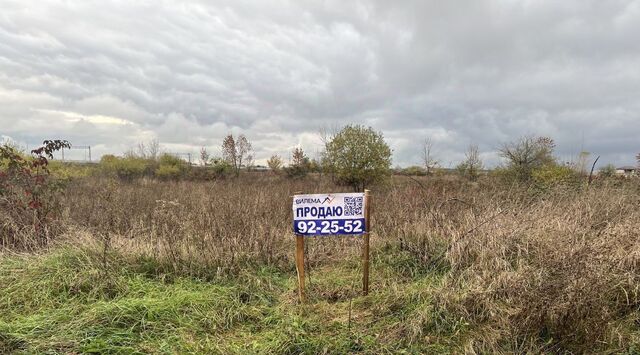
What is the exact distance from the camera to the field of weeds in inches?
121

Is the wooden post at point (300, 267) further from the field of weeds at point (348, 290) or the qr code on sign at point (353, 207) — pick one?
the qr code on sign at point (353, 207)

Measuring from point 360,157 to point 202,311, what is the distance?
1528cm

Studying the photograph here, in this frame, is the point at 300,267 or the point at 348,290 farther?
the point at 348,290

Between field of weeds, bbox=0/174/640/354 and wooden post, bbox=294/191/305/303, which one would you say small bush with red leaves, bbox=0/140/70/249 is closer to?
field of weeds, bbox=0/174/640/354

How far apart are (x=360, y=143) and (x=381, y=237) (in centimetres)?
1269

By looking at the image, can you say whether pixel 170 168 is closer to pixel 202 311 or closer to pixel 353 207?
pixel 202 311

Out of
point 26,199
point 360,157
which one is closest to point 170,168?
point 360,157

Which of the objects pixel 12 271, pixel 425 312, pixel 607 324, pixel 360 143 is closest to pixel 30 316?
pixel 12 271

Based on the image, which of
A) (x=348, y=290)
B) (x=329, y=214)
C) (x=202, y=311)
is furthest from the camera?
(x=348, y=290)

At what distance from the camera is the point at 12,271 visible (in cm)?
433

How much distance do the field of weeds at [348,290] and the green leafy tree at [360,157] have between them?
1248cm

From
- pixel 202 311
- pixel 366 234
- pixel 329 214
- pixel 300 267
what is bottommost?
pixel 202 311

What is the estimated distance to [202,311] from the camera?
3615mm

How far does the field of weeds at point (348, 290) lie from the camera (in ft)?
10.1
